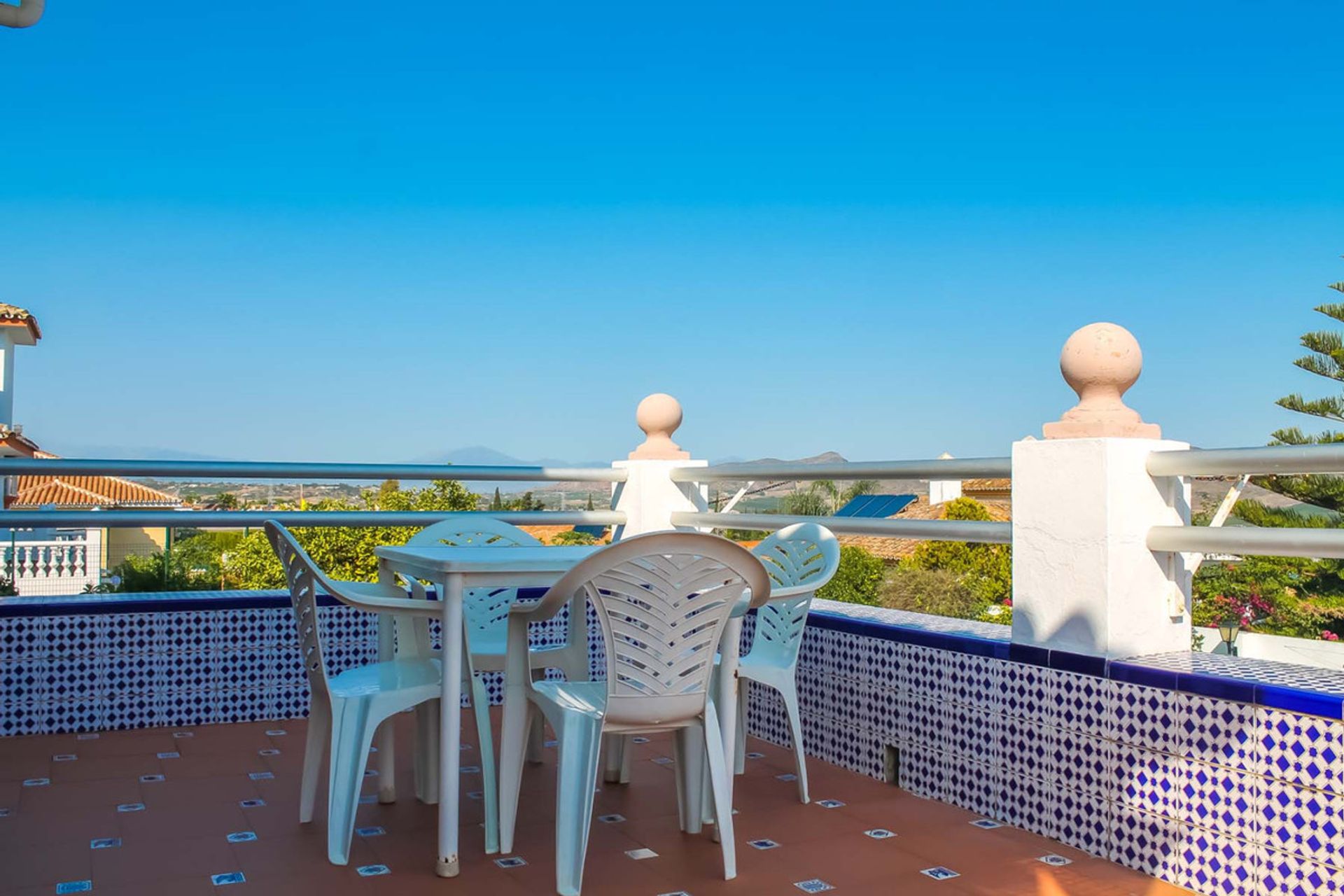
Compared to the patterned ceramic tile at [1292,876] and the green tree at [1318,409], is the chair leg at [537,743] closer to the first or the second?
the patterned ceramic tile at [1292,876]

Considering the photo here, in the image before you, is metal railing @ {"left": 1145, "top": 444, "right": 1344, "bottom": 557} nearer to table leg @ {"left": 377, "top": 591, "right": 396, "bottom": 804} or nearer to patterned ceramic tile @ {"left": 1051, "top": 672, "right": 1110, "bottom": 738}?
patterned ceramic tile @ {"left": 1051, "top": 672, "right": 1110, "bottom": 738}

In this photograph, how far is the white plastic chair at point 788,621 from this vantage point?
137 inches

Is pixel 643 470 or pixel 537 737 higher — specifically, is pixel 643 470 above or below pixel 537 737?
above

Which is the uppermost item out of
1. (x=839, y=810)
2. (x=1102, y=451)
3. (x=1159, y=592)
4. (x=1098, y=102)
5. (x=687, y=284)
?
(x=1098, y=102)

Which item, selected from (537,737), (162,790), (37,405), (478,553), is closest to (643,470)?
(537,737)

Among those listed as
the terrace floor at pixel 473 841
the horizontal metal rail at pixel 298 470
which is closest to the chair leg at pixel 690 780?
the terrace floor at pixel 473 841

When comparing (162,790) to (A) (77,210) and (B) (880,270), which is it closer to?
(B) (880,270)

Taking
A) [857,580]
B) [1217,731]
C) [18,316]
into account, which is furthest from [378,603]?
[18,316]

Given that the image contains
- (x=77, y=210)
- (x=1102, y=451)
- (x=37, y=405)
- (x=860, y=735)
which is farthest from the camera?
(x=37, y=405)

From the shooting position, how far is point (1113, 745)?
9.55 ft

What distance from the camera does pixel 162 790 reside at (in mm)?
3588

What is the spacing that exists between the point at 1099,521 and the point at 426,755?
202cm

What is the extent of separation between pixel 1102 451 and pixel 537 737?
6.93 feet

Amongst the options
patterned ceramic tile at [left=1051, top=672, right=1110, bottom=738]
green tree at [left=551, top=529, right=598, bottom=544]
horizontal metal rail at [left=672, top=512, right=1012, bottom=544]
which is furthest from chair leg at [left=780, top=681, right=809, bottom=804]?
green tree at [left=551, top=529, right=598, bottom=544]
